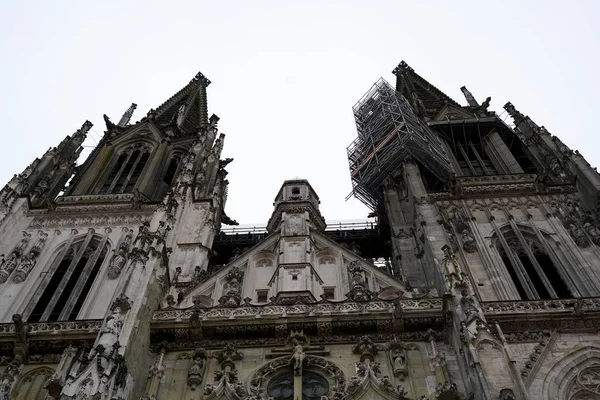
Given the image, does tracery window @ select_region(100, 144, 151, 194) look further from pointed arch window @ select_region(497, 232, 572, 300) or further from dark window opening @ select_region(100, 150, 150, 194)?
pointed arch window @ select_region(497, 232, 572, 300)

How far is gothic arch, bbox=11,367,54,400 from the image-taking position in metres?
15.2

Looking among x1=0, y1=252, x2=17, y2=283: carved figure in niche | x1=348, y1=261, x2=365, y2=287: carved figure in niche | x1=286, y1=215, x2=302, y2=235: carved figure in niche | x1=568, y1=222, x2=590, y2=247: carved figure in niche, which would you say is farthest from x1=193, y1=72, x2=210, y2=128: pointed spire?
x1=568, y1=222, x2=590, y2=247: carved figure in niche

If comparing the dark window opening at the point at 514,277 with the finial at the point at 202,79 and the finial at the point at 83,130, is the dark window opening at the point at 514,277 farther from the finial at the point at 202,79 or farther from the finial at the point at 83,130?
the finial at the point at 202,79

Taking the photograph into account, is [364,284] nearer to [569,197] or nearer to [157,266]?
[157,266]

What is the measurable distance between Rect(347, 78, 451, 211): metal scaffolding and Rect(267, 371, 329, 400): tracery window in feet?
41.3

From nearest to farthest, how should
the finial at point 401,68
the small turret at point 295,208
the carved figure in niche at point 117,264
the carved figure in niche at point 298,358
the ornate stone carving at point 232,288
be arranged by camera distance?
the carved figure in niche at point 298,358
the ornate stone carving at point 232,288
the carved figure in niche at point 117,264
the small turret at point 295,208
the finial at point 401,68

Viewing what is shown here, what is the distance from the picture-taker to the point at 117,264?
20547 mm

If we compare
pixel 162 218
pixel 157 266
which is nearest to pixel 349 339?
pixel 157 266

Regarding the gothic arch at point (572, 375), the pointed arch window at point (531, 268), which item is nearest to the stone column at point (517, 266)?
the pointed arch window at point (531, 268)

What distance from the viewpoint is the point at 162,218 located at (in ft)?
65.2

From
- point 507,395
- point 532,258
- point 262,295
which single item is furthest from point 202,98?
point 507,395

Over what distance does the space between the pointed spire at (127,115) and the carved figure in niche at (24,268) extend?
1434 cm

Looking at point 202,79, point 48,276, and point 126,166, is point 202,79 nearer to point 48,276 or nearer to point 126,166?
point 126,166

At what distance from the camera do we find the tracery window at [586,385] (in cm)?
1425
